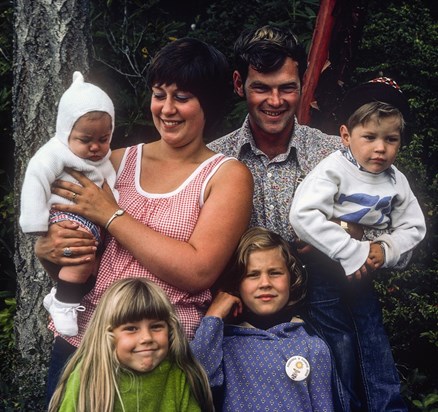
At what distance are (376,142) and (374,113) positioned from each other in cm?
12

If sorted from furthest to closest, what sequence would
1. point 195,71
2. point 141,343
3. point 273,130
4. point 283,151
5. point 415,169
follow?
point 415,169 < point 283,151 < point 273,130 < point 195,71 < point 141,343

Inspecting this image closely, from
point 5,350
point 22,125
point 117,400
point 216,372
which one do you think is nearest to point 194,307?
point 216,372

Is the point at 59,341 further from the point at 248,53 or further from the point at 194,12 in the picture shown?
the point at 194,12

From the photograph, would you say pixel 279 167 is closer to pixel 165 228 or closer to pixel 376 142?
pixel 376 142

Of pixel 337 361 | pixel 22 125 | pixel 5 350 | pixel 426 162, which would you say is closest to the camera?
pixel 337 361

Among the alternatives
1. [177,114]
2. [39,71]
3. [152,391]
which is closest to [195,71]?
[177,114]

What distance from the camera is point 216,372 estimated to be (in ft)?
11.3

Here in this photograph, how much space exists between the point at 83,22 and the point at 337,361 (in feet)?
9.45

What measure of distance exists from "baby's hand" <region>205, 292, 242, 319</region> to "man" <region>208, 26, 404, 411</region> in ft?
1.22

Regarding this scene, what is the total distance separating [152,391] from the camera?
3199 millimetres

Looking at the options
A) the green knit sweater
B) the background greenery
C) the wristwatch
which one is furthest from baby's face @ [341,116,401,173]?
the background greenery

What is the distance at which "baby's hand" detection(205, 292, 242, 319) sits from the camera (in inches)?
135

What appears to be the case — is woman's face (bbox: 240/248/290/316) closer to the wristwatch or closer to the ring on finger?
the wristwatch

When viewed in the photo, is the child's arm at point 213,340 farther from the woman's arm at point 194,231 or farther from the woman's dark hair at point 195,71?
the woman's dark hair at point 195,71
